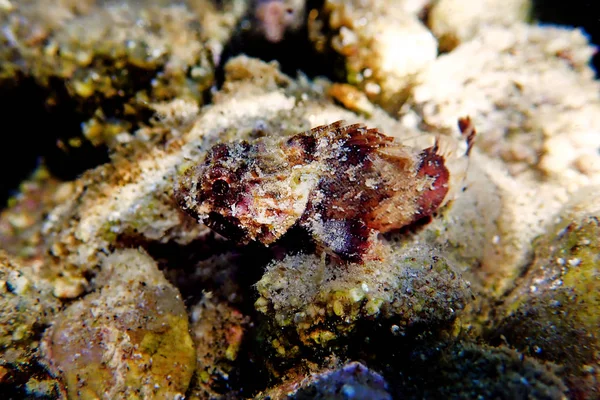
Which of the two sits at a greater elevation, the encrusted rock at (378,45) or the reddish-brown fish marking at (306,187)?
the encrusted rock at (378,45)

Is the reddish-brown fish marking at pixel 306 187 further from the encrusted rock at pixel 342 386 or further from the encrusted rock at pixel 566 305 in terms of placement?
the encrusted rock at pixel 566 305

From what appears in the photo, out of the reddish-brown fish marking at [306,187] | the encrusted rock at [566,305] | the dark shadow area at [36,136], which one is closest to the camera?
the encrusted rock at [566,305]

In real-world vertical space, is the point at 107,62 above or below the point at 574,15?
below

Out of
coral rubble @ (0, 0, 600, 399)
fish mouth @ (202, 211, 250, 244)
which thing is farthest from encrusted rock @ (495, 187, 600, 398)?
fish mouth @ (202, 211, 250, 244)

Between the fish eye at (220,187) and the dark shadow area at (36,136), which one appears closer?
the fish eye at (220,187)

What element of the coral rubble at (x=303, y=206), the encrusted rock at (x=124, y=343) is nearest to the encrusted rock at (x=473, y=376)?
the coral rubble at (x=303, y=206)

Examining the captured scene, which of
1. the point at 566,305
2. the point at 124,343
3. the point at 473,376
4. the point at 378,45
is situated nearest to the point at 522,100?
the point at 378,45

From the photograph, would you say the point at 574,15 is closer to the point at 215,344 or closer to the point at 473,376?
the point at 473,376

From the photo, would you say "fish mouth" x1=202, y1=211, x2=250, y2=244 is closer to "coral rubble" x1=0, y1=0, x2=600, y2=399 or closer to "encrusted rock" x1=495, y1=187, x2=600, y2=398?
"coral rubble" x1=0, y1=0, x2=600, y2=399
